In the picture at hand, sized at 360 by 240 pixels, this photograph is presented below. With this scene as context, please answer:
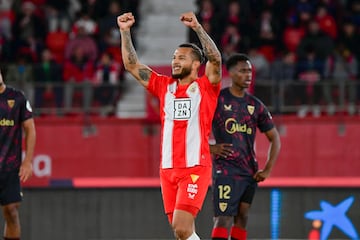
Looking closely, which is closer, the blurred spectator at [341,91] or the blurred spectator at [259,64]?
the blurred spectator at [341,91]

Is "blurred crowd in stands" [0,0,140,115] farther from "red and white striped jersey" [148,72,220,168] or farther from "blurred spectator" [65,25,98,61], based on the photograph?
"red and white striped jersey" [148,72,220,168]

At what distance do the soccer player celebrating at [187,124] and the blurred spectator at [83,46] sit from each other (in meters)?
10.0

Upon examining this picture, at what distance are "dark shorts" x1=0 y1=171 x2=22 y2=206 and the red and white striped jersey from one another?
198 centimetres

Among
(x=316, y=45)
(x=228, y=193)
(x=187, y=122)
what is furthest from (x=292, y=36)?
(x=187, y=122)

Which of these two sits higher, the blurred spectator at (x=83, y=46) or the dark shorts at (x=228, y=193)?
the blurred spectator at (x=83, y=46)

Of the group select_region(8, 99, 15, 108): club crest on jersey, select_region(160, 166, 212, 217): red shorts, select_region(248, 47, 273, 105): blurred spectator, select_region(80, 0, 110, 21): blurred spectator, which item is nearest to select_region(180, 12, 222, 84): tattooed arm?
select_region(160, 166, 212, 217): red shorts

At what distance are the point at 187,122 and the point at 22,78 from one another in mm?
8909

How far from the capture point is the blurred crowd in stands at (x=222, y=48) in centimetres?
1883

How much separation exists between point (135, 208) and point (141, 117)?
5.52 metres

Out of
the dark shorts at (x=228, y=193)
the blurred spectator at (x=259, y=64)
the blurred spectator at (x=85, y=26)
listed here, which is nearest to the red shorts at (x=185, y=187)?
the dark shorts at (x=228, y=193)

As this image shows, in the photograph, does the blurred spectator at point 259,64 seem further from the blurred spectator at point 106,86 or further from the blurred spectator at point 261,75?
the blurred spectator at point 106,86

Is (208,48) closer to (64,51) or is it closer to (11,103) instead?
(11,103)

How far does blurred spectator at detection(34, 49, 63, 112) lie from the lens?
18.7m

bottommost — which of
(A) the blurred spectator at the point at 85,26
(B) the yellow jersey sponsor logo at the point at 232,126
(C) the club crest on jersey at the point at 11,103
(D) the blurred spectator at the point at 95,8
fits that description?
(B) the yellow jersey sponsor logo at the point at 232,126
